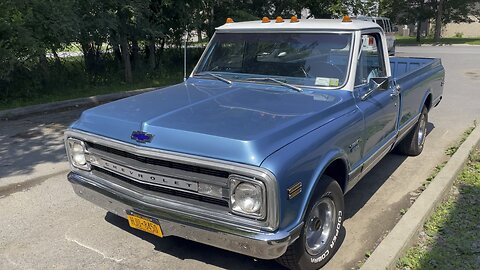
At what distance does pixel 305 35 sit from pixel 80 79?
10.0 metres

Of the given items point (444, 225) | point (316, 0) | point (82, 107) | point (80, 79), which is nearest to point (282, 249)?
point (444, 225)

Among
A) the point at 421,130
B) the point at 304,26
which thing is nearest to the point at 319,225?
the point at 304,26

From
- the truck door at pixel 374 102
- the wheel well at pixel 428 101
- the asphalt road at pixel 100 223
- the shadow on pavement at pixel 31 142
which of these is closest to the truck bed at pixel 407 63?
the wheel well at pixel 428 101

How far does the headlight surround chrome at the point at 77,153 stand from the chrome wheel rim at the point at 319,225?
1835 millimetres

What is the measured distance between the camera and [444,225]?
400 cm

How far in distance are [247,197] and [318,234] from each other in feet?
3.25

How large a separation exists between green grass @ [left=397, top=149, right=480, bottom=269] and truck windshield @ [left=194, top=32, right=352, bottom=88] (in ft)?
5.19

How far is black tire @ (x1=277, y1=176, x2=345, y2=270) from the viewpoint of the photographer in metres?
3.06

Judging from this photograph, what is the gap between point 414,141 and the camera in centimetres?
605

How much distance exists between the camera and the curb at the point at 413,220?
10.7 feet

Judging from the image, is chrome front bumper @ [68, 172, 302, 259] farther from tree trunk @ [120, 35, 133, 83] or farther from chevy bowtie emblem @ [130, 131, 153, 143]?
tree trunk @ [120, 35, 133, 83]

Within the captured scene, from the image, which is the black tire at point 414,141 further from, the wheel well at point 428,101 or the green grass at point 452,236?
the green grass at point 452,236

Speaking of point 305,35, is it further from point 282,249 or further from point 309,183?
point 282,249

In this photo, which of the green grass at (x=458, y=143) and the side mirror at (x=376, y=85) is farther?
the green grass at (x=458, y=143)
